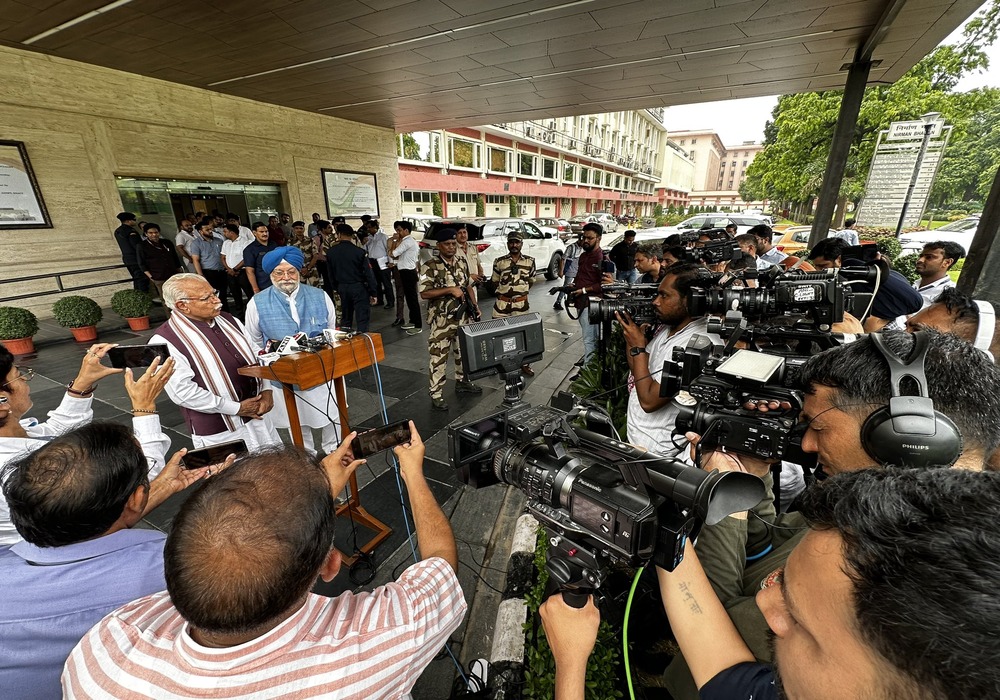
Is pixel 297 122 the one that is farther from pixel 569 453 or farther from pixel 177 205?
pixel 569 453

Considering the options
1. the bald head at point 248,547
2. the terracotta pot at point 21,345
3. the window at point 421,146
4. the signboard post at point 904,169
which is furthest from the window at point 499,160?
the bald head at point 248,547

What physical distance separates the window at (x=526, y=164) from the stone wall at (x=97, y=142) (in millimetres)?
20242

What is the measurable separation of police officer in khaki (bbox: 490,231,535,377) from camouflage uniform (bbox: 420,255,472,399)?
0.81 meters

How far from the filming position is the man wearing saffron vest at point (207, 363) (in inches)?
91.4

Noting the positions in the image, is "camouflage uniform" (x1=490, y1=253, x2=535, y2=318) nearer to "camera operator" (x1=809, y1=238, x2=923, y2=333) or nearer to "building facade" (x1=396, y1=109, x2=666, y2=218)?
"camera operator" (x1=809, y1=238, x2=923, y2=333)

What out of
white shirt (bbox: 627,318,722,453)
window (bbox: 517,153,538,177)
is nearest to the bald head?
white shirt (bbox: 627,318,722,453)

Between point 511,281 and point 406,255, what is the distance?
2699mm

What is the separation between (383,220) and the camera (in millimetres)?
13609

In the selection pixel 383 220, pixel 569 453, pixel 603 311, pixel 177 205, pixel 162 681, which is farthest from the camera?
pixel 383 220

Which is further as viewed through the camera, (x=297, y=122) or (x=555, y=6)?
(x=297, y=122)

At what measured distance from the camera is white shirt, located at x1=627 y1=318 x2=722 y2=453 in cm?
221

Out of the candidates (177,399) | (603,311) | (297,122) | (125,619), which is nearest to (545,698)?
(125,619)

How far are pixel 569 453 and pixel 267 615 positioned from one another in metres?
0.77

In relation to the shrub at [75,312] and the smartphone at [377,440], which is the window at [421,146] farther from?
the smartphone at [377,440]
